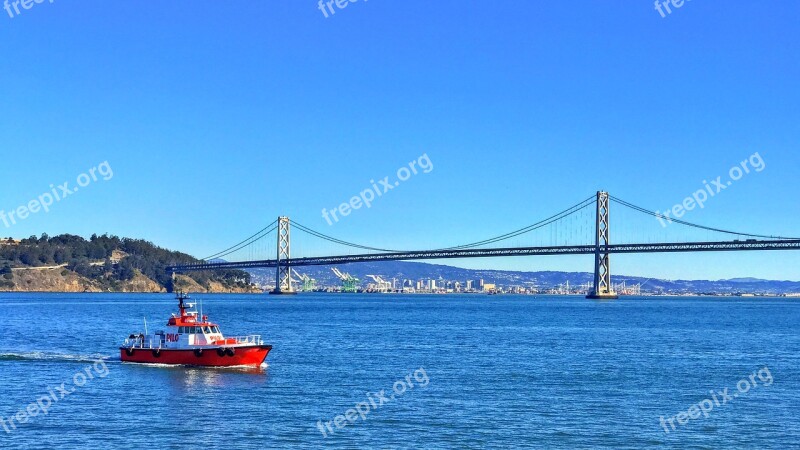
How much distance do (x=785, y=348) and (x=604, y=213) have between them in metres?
113

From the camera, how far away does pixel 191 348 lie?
42531 millimetres

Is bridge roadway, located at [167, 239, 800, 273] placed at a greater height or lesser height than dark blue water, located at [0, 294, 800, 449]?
greater

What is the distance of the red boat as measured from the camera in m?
41.8

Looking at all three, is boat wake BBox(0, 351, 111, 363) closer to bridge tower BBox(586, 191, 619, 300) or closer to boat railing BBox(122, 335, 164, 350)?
boat railing BBox(122, 335, 164, 350)

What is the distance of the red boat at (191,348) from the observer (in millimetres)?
41844

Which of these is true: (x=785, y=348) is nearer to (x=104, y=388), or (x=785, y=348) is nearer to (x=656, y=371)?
(x=656, y=371)

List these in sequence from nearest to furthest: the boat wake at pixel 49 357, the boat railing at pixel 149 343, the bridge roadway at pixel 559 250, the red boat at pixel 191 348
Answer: the red boat at pixel 191 348 → the boat railing at pixel 149 343 → the boat wake at pixel 49 357 → the bridge roadway at pixel 559 250

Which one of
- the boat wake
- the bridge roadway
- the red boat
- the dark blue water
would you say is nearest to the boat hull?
the red boat

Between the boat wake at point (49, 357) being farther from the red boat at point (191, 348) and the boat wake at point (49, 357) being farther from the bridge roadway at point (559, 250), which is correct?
the bridge roadway at point (559, 250)

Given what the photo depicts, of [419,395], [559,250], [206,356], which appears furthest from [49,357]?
[559,250]

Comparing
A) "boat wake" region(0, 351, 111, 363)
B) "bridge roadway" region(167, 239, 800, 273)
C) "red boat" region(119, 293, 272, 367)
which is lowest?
"boat wake" region(0, 351, 111, 363)

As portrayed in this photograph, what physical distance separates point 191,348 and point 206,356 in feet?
2.74

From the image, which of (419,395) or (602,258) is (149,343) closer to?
(419,395)

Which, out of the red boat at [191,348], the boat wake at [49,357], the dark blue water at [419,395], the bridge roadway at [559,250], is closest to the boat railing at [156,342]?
the red boat at [191,348]
